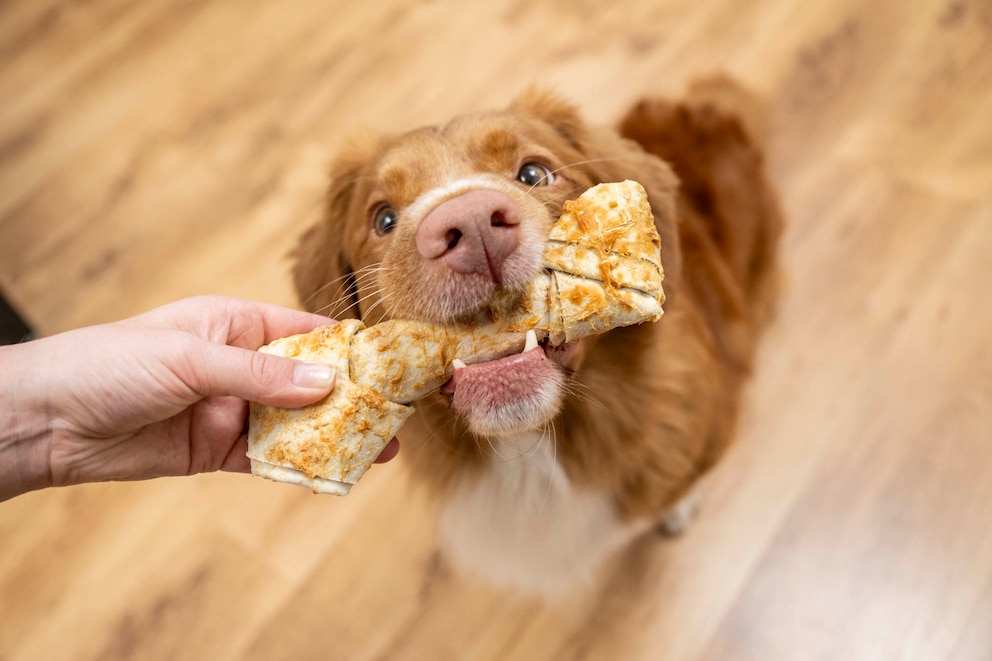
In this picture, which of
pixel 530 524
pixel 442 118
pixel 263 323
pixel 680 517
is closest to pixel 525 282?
pixel 263 323

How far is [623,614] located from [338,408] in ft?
4.81

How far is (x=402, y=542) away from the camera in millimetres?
2570

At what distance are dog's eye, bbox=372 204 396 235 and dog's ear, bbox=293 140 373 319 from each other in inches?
6.3

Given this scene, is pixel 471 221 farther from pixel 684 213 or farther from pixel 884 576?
pixel 884 576

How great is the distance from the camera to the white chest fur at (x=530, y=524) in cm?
A: 189

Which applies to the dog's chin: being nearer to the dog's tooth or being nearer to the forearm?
the dog's tooth

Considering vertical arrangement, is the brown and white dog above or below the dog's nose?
below

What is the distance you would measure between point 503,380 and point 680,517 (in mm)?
1331

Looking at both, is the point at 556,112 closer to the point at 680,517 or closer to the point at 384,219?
the point at 384,219

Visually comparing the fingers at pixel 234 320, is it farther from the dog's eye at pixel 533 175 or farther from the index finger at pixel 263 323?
the dog's eye at pixel 533 175

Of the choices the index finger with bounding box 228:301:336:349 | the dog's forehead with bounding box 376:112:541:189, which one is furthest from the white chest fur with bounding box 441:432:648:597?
the dog's forehead with bounding box 376:112:541:189

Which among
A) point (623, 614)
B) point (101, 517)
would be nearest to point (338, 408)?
point (623, 614)

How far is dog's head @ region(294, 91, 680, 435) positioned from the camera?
1.34 meters

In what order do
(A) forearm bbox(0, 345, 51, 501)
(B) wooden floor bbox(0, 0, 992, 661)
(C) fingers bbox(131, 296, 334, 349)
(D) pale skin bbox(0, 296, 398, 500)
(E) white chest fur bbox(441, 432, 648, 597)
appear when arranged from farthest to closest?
(B) wooden floor bbox(0, 0, 992, 661) < (E) white chest fur bbox(441, 432, 648, 597) < (C) fingers bbox(131, 296, 334, 349) < (A) forearm bbox(0, 345, 51, 501) < (D) pale skin bbox(0, 296, 398, 500)
